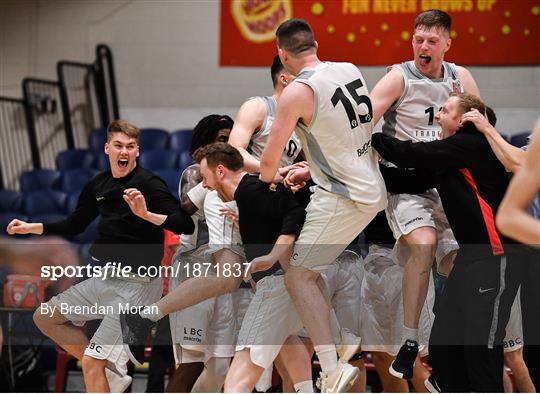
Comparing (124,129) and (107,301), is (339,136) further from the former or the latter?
(107,301)

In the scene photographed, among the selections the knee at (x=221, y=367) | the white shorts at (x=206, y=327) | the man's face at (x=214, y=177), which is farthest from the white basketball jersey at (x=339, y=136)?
the knee at (x=221, y=367)

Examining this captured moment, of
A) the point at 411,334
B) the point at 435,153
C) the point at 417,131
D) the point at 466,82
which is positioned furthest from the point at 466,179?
→ the point at 411,334

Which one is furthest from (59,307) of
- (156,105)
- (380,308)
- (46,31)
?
(46,31)

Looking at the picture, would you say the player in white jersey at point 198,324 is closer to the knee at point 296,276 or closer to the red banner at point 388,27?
the knee at point 296,276

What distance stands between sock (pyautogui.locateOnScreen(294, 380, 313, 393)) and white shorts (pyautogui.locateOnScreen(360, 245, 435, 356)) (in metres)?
0.54

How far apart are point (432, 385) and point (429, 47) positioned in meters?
1.91

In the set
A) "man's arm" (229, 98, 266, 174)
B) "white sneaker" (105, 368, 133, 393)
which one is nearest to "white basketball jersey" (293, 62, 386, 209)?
"man's arm" (229, 98, 266, 174)

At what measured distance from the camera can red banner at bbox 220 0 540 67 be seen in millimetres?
9453

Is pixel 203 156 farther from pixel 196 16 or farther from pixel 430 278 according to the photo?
pixel 196 16

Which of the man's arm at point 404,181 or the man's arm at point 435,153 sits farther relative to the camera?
the man's arm at point 404,181

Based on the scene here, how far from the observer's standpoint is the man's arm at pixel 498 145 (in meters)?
5.29

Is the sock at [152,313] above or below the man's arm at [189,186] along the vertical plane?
below

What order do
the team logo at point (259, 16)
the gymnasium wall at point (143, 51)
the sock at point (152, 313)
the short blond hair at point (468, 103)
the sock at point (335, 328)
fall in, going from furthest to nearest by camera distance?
1. the gymnasium wall at point (143, 51)
2. the team logo at point (259, 16)
3. the sock at point (152, 313)
4. the sock at point (335, 328)
5. the short blond hair at point (468, 103)

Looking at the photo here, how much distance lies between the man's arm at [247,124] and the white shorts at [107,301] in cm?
99
